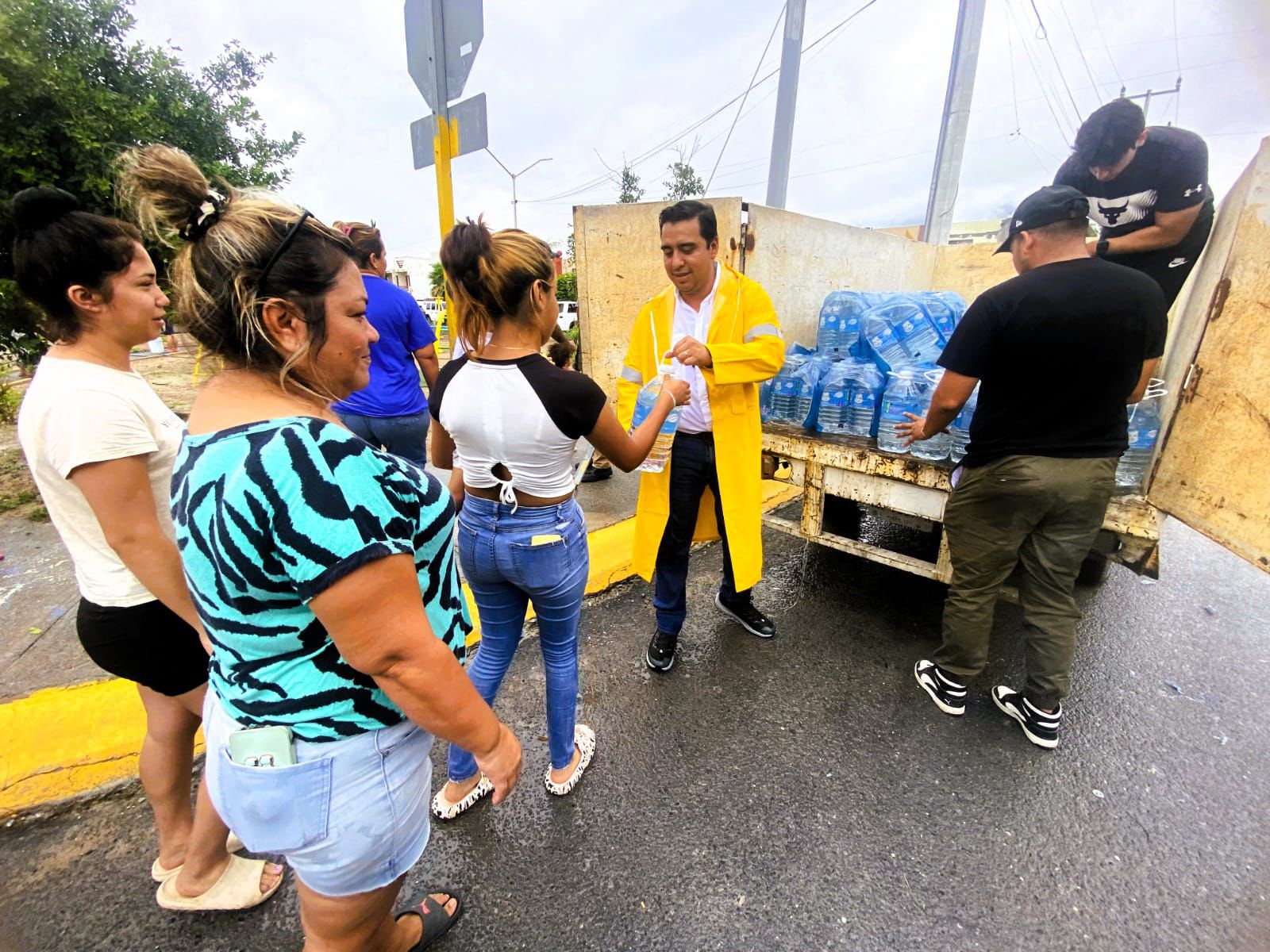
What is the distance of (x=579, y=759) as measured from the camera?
215cm

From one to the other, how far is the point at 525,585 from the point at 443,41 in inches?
147

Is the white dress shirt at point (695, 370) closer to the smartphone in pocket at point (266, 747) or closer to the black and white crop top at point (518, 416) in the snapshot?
the black and white crop top at point (518, 416)

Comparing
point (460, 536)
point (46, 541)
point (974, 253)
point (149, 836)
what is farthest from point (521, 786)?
point (974, 253)

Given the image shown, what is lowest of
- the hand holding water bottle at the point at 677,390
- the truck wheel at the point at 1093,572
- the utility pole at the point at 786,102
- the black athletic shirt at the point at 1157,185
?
the truck wheel at the point at 1093,572

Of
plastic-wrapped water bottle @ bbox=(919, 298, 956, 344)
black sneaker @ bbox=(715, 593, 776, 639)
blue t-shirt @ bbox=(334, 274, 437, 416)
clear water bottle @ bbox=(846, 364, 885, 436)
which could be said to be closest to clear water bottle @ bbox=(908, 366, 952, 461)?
clear water bottle @ bbox=(846, 364, 885, 436)

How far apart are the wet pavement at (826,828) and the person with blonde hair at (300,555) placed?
945 mm

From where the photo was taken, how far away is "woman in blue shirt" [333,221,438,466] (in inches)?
124

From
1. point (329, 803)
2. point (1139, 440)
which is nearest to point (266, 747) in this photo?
point (329, 803)

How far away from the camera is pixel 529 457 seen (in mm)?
1582

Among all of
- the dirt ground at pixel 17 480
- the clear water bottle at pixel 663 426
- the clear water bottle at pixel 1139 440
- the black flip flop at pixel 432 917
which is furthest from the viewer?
the dirt ground at pixel 17 480

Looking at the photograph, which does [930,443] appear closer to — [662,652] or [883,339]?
[883,339]

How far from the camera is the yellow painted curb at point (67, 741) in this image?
2012 millimetres

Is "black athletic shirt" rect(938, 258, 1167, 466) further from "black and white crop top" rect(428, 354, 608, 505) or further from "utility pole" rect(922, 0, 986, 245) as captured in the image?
"utility pole" rect(922, 0, 986, 245)

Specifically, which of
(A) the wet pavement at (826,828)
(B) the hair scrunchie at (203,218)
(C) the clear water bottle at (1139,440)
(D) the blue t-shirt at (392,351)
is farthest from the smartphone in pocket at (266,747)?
(C) the clear water bottle at (1139,440)
